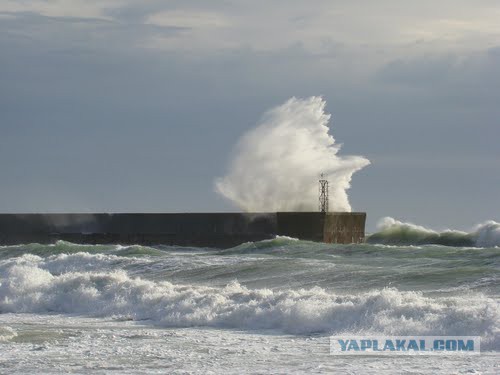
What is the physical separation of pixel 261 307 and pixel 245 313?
13.6 inches

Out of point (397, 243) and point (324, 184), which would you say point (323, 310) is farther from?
point (397, 243)

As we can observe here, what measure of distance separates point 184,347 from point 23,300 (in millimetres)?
8464

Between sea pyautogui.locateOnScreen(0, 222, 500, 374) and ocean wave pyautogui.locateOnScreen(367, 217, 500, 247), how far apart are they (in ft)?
56.4

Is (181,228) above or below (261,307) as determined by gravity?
above

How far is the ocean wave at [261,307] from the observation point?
543 inches

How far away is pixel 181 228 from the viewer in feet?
139

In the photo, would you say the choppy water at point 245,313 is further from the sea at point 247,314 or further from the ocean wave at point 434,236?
the ocean wave at point 434,236

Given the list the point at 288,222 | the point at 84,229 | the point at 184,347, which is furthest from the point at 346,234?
the point at 184,347

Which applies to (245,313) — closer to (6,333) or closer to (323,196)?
(6,333)

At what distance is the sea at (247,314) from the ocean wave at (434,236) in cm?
1718

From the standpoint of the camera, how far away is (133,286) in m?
19.5

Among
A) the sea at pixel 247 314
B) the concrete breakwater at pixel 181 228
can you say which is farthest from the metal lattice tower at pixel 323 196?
the sea at pixel 247 314

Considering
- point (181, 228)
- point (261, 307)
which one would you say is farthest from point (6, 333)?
point (181, 228)

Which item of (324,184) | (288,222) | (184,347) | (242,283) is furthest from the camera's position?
(324,184)
